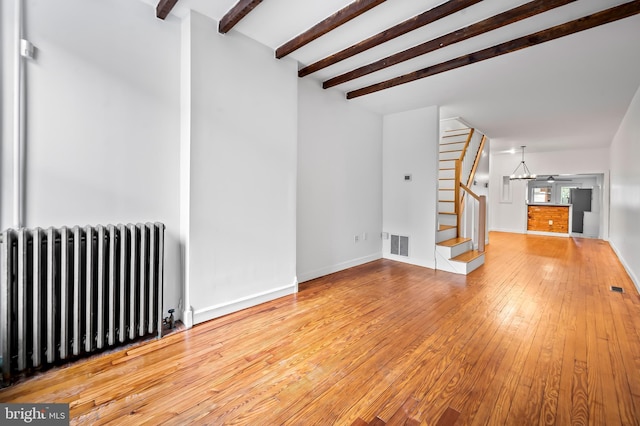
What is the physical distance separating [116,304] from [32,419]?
2.63 feet

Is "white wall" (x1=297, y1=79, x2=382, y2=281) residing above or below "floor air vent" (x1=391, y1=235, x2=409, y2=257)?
above

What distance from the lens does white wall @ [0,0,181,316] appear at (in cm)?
201

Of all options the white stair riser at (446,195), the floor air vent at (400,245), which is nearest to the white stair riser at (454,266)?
the floor air vent at (400,245)

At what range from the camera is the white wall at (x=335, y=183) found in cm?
397

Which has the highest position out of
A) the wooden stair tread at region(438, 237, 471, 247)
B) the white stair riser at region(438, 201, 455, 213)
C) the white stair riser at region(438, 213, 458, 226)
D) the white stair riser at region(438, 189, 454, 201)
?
the white stair riser at region(438, 189, 454, 201)

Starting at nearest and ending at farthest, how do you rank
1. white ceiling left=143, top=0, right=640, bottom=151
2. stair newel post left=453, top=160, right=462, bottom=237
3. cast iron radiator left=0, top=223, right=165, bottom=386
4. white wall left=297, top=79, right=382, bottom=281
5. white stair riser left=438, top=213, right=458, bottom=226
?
cast iron radiator left=0, top=223, right=165, bottom=386, white ceiling left=143, top=0, right=640, bottom=151, white wall left=297, top=79, right=382, bottom=281, stair newel post left=453, top=160, right=462, bottom=237, white stair riser left=438, top=213, right=458, bottom=226

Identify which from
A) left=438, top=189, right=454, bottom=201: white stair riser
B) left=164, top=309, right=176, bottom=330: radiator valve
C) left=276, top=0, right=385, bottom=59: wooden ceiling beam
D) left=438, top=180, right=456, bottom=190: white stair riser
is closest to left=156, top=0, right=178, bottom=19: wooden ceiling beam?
left=276, top=0, right=385, bottom=59: wooden ceiling beam

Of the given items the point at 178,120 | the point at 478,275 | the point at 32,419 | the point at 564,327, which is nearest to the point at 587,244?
the point at 478,275

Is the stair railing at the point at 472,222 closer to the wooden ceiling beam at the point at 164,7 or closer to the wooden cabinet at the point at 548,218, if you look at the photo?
the wooden cabinet at the point at 548,218

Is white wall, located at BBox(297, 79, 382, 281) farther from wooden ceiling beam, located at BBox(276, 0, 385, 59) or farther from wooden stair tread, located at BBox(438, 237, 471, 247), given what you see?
wooden stair tread, located at BBox(438, 237, 471, 247)

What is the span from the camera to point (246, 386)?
1.83 metres

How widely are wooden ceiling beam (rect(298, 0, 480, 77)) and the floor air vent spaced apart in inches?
125

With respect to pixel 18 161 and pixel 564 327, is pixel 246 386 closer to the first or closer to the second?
pixel 18 161

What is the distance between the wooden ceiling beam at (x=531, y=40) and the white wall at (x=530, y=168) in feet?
24.1
